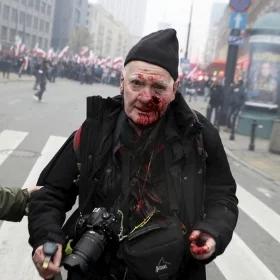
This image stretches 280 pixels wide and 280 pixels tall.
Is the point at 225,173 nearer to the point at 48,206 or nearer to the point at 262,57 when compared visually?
the point at 48,206

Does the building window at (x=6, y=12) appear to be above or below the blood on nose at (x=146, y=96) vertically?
above

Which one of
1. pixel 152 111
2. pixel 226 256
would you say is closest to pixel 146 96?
pixel 152 111

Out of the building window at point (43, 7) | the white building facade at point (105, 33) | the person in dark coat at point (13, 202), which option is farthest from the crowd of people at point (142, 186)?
the white building facade at point (105, 33)

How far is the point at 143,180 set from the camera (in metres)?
2.15

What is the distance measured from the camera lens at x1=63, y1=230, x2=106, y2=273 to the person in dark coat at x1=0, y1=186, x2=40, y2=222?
2.27 feet

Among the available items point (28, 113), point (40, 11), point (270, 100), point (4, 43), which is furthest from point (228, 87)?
point (40, 11)

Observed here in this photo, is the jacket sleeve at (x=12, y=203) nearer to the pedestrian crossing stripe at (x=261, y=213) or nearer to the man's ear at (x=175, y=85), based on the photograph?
the man's ear at (x=175, y=85)

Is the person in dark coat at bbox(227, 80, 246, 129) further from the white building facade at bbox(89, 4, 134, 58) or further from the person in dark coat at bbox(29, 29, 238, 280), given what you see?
the white building facade at bbox(89, 4, 134, 58)

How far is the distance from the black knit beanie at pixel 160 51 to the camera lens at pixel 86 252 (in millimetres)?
777

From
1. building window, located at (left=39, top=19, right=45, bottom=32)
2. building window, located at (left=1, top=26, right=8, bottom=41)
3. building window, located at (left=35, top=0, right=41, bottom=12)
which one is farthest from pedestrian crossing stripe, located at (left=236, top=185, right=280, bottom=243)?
building window, located at (left=39, top=19, right=45, bottom=32)

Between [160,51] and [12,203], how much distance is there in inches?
43.2

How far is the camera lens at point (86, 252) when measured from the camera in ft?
6.18

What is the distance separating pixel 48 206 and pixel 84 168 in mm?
241

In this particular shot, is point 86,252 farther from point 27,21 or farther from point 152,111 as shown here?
point 27,21
